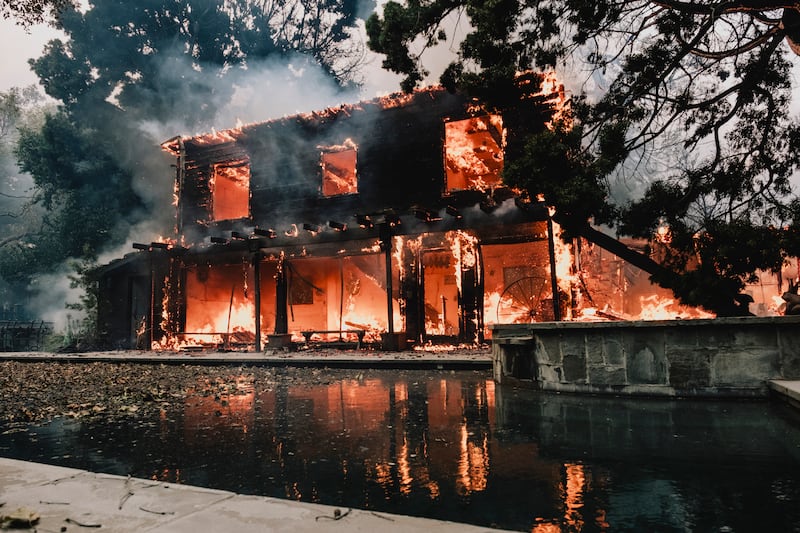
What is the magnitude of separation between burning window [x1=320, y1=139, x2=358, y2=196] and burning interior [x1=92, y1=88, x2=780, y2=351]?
0.19 feet

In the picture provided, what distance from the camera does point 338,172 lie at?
19.7 meters

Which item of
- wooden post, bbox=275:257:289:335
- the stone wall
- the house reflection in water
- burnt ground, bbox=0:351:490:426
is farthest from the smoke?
the stone wall

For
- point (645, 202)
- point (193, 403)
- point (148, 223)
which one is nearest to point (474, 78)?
point (645, 202)

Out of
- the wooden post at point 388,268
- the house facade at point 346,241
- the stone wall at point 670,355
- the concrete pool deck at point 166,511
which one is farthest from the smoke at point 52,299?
the concrete pool deck at point 166,511

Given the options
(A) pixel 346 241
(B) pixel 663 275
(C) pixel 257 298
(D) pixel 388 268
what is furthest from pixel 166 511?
(A) pixel 346 241

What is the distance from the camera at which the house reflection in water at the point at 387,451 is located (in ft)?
9.54

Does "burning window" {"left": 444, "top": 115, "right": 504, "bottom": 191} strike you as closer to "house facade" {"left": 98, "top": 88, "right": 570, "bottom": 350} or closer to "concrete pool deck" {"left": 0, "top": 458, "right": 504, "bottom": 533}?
"house facade" {"left": 98, "top": 88, "right": 570, "bottom": 350}

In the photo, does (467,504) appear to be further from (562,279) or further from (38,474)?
(562,279)

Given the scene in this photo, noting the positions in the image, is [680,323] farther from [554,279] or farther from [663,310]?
[663,310]

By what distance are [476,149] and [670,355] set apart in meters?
12.4

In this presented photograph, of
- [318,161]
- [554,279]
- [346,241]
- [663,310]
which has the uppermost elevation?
[318,161]

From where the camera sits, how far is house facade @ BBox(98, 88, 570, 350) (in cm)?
1559

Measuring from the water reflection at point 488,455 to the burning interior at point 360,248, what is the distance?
8.90 m

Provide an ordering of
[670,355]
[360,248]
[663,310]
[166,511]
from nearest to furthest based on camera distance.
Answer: [166,511] < [670,355] < [663,310] < [360,248]
